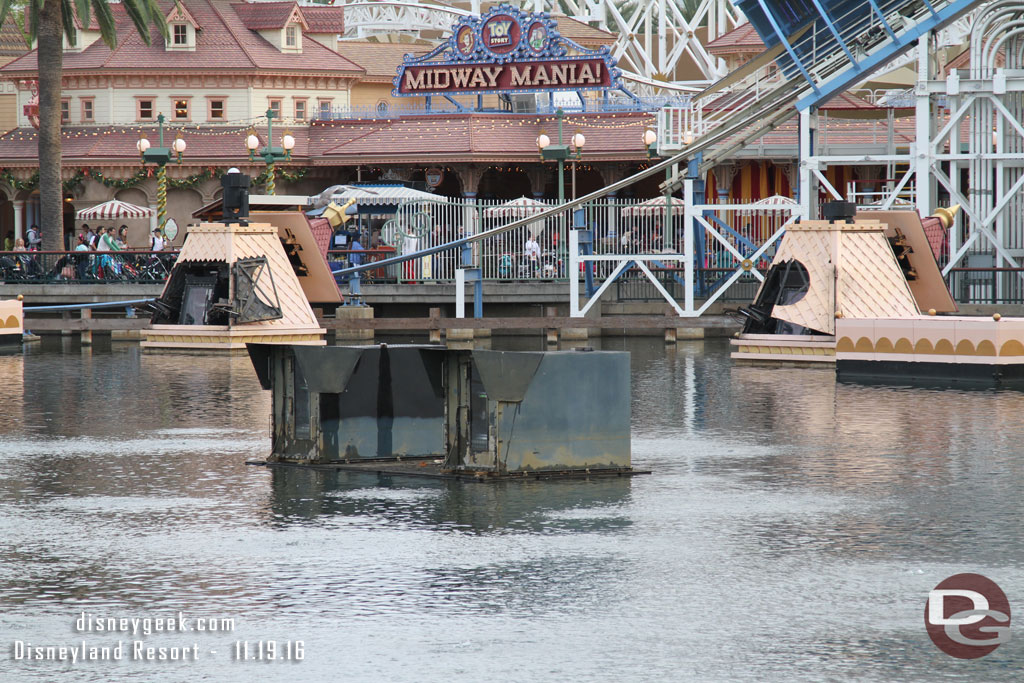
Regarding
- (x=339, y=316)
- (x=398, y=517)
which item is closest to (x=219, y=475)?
(x=398, y=517)

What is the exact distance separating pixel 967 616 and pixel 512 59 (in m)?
42.7

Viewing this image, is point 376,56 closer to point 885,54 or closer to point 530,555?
point 885,54

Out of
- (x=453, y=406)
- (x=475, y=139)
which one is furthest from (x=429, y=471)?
(x=475, y=139)

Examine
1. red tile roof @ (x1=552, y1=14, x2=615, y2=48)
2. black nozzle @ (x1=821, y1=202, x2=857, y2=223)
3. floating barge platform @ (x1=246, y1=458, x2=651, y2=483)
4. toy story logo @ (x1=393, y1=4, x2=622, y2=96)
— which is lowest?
floating barge platform @ (x1=246, y1=458, x2=651, y2=483)

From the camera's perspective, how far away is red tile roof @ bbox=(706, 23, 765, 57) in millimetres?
55469

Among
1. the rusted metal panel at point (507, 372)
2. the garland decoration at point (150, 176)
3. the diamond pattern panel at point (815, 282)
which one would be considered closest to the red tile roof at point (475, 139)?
the garland decoration at point (150, 176)

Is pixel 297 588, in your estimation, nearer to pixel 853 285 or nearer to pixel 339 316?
pixel 853 285

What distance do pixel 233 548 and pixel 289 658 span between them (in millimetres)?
2760

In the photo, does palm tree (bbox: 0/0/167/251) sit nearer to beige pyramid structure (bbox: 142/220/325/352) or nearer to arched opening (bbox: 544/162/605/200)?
arched opening (bbox: 544/162/605/200)

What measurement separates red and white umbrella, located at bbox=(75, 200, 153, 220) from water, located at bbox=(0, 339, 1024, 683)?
31.8 m

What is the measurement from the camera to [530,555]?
34.6ft

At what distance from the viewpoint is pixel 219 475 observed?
14.2m

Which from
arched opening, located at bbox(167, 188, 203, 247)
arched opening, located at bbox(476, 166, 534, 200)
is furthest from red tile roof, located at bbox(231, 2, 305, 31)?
arched opening, located at bbox(476, 166, 534, 200)

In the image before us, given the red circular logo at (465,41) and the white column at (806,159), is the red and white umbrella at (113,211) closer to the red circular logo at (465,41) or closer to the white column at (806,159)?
the red circular logo at (465,41)
